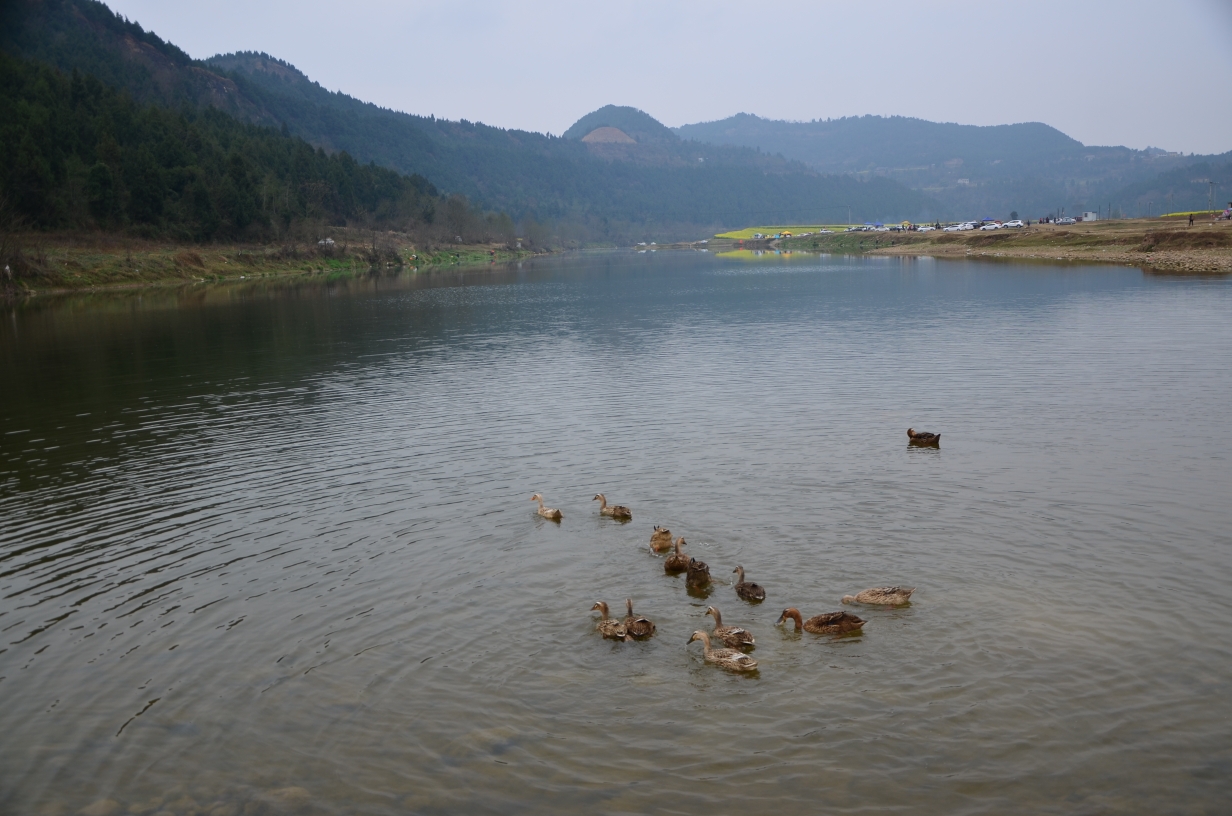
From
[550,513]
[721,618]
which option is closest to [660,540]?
[550,513]

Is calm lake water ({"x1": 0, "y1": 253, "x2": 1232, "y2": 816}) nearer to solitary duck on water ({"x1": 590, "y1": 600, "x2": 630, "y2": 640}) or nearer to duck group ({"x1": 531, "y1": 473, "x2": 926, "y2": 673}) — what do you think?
duck group ({"x1": 531, "y1": 473, "x2": 926, "y2": 673})

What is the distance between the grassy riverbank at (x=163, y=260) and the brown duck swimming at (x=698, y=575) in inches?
3396

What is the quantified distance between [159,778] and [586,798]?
5308 mm

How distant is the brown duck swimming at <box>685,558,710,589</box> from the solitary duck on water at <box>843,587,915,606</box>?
2579 mm

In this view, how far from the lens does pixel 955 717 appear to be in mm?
11594

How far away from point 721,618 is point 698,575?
1.49 meters

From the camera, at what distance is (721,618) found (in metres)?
14.4

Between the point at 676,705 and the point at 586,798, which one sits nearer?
the point at 586,798

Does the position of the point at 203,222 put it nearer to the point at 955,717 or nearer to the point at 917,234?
the point at 917,234

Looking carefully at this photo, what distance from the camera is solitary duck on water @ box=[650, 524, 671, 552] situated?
1756 centimetres

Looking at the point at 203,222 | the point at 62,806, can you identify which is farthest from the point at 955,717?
the point at 203,222

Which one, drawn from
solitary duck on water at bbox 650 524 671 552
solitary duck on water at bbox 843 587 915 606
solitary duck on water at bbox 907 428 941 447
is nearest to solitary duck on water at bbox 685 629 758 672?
solitary duck on water at bbox 843 587 915 606

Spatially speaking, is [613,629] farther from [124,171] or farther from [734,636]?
[124,171]

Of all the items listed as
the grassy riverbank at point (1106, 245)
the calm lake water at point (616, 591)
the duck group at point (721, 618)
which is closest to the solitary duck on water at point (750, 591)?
the duck group at point (721, 618)
